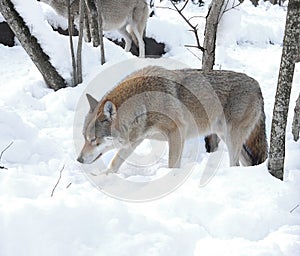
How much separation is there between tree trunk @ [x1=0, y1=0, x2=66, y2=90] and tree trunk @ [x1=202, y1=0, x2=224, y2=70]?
2221mm

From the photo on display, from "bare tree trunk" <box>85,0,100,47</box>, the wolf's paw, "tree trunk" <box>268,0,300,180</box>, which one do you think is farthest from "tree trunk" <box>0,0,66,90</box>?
"tree trunk" <box>268,0,300,180</box>

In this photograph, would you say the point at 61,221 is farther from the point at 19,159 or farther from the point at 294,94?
the point at 294,94

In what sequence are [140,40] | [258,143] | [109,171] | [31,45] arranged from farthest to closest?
1. [140,40]
2. [31,45]
3. [258,143]
4. [109,171]

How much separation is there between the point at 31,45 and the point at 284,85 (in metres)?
4.21

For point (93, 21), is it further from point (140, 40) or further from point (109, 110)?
point (109, 110)

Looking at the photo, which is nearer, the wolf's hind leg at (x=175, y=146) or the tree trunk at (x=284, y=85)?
the tree trunk at (x=284, y=85)

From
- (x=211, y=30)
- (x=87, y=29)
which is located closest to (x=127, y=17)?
(x=87, y=29)

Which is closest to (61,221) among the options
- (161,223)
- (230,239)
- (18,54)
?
(161,223)

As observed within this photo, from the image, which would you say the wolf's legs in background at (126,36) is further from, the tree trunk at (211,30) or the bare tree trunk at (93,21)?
the tree trunk at (211,30)

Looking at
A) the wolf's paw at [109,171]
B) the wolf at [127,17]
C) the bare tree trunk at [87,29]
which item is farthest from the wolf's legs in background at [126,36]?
the wolf's paw at [109,171]

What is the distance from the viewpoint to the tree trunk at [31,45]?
6492mm

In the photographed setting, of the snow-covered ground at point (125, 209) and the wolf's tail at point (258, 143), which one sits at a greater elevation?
the snow-covered ground at point (125, 209)

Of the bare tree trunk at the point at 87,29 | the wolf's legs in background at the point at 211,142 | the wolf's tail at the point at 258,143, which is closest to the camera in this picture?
the wolf's tail at the point at 258,143

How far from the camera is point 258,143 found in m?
5.04
